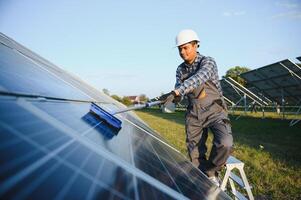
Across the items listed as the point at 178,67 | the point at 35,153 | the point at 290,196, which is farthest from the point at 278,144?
the point at 35,153

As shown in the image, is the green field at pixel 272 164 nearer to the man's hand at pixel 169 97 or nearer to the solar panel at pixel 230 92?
the man's hand at pixel 169 97

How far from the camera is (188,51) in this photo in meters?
4.31

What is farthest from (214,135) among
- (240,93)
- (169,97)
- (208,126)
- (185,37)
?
(240,93)

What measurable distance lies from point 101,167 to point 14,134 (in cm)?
36

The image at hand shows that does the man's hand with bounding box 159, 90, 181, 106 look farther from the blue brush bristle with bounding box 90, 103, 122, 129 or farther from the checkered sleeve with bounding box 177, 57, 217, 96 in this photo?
the blue brush bristle with bounding box 90, 103, 122, 129

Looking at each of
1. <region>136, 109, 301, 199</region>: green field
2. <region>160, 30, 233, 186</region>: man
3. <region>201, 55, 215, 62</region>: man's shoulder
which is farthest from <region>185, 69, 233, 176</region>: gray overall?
<region>136, 109, 301, 199</region>: green field

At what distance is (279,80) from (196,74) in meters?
12.9

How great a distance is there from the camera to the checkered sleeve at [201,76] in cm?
368

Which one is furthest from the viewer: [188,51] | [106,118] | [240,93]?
[240,93]

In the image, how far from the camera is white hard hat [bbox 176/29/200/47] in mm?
4262

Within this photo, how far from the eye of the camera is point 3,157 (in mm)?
689

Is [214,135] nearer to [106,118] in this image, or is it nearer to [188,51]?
[188,51]

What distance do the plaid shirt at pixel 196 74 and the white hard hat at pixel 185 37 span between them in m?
0.28

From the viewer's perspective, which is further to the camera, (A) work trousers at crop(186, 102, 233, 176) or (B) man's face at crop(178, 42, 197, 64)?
(B) man's face at crop(178, 42, 197, 64)
